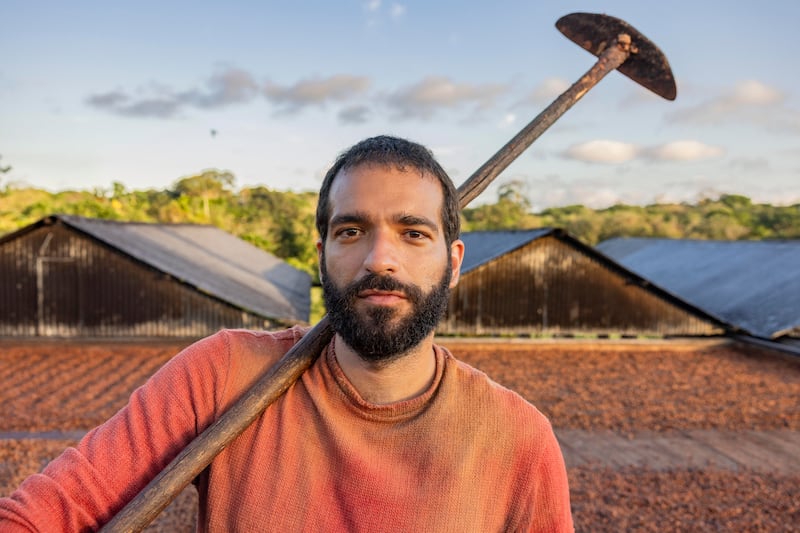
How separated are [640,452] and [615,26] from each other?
6138mm

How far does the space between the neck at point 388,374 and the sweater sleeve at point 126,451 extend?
33cm

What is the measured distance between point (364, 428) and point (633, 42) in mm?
1905

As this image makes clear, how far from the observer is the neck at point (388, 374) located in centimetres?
162

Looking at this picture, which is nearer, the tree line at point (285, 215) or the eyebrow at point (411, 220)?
the eyebrow at point (411, 220)

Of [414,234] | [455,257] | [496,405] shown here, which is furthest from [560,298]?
[414,234]

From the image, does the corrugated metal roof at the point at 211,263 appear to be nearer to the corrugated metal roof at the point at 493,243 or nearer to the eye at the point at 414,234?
the corrugated metal roof at the point at 493,243

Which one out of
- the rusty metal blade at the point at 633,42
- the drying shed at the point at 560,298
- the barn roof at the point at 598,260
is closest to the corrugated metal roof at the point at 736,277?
the barn roof at the point at 598,260

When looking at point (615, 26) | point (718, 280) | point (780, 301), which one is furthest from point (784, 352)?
point (615, 26)

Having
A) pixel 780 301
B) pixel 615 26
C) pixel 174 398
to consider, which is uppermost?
pixel 615 26

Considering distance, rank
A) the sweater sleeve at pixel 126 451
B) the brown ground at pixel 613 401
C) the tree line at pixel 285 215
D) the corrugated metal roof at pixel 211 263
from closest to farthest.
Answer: the sweater sleeve at pixel 126 451 → the brown ground at pixel 613 401 → the corrugated metal roof at pixel 211 263 → the tree line at pixel 285 215

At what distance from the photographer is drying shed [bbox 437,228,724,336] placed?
14898mm

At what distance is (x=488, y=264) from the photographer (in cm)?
1480

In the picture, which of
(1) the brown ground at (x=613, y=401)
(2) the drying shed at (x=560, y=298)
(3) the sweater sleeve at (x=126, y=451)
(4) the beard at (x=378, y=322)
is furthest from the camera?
(2) the drying shed at (x=560, y=298)

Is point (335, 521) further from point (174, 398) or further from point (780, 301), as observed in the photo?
point (780, 301)
